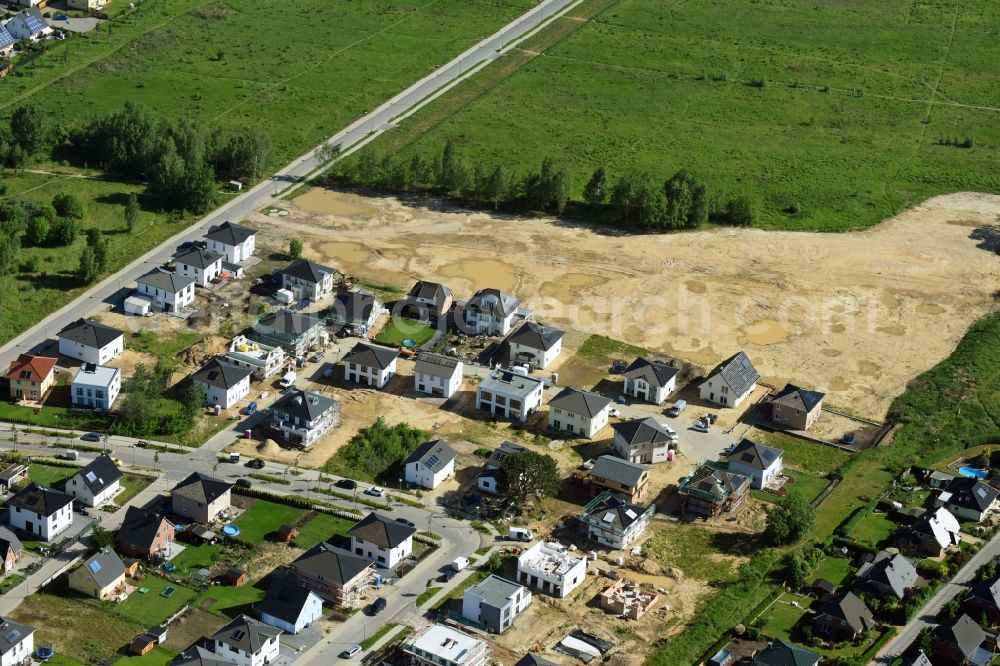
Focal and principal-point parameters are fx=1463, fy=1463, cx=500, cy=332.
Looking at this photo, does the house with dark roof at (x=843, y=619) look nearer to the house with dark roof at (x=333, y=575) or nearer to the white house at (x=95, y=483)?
the house with dark roof at (x=333, y=575)

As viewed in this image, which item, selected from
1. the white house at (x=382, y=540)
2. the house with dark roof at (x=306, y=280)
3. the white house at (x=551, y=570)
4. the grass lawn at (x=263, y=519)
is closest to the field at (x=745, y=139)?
the house with dark roof at (x=306, y=280)

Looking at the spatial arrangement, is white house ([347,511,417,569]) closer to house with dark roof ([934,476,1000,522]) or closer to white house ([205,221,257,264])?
house with dark roof ([934,476,1000,522])

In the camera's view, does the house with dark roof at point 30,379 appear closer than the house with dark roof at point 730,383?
Yes

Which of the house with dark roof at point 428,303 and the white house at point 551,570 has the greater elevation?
the house with dark roof at point 428,303

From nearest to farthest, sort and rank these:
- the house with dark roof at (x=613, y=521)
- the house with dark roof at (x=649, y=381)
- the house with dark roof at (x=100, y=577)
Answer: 1. the house with dark roof at (x=100, y=577)
2. the house with dark roof at (x=613, y=521)
3. the house with dark roof at (x=649, y=381)

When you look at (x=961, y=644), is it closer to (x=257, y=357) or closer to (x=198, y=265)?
(x=257, y=357)

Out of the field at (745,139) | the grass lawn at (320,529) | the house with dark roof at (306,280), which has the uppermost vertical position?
the field at (745,139)

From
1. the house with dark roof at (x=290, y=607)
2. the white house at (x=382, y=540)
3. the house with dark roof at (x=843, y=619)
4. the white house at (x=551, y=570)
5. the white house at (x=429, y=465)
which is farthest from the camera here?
the white house at (x=429, y=465)
